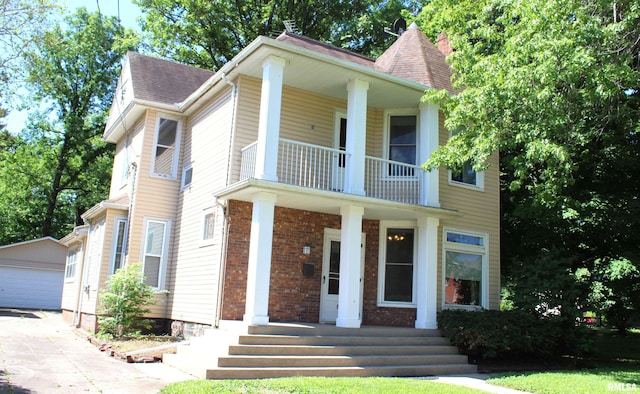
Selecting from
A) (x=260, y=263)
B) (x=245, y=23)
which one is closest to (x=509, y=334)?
(x=260, y=263)

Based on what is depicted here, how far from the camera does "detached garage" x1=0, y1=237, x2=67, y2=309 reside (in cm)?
2650

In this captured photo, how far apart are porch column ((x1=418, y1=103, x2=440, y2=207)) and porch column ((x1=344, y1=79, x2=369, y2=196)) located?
1887mm

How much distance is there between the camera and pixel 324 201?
1136 cm

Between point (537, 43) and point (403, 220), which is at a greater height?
point (537, 43)

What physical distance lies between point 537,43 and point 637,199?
739 cm

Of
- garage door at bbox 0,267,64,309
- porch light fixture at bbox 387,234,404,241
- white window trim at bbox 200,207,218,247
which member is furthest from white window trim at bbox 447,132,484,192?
garage door at bbox 0,267,64,309

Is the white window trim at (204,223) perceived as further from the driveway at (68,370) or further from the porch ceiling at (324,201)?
the driveway at (68,370)

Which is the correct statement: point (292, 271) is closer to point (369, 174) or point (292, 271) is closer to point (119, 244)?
point (369, 174)

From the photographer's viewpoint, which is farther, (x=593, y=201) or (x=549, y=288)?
(x=593, y=201)

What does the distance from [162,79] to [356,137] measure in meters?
7.81

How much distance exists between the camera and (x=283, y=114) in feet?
42.0

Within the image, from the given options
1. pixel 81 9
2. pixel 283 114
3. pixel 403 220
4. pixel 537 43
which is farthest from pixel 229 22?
pixel 537 43

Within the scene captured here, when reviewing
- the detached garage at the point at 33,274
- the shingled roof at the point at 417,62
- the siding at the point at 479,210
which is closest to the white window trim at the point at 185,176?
the shingled roof at the point at 417,62

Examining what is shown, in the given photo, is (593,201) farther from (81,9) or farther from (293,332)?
(81,9)
